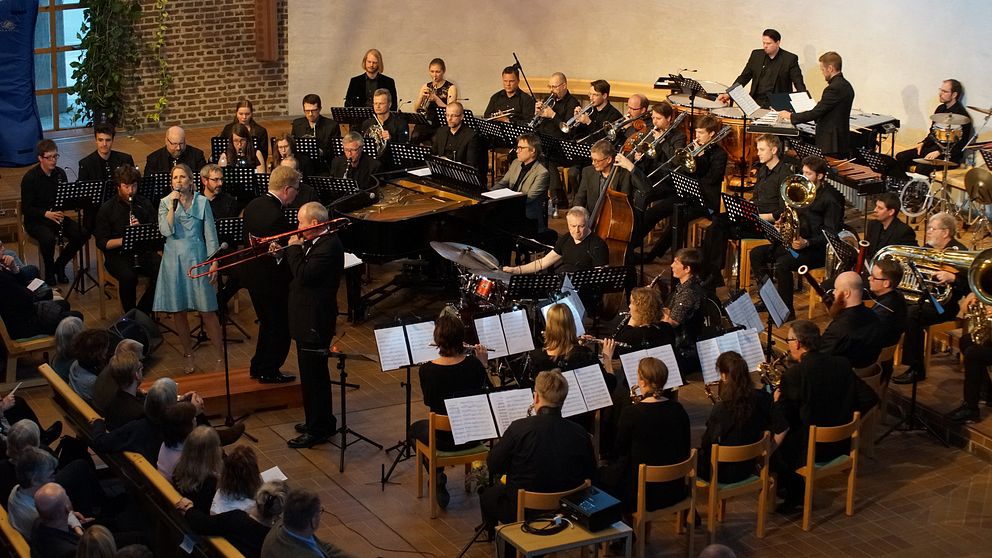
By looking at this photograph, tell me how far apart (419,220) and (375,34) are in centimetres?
789

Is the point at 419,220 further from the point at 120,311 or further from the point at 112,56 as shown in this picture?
the point at 112,56

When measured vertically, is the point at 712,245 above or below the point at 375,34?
below

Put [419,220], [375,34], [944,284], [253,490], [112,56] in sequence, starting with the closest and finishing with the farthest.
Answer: [253,490] < [944,284] < [419,220] < [112,56] < [375,34]

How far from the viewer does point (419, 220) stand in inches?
431

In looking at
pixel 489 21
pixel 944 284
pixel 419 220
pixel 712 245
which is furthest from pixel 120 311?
pixel 489 21

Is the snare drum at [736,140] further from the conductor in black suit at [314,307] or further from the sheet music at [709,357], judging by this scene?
the conductor in black suit at [314,307]

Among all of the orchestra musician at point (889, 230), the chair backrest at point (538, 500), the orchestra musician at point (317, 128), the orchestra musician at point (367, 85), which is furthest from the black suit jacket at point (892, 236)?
the orchestra musician at point (367, 85)

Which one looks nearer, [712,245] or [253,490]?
[253,490]

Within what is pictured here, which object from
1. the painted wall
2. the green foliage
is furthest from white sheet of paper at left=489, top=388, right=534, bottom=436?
the green foliage

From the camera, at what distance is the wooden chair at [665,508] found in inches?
288

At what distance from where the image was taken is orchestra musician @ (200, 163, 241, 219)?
10.7 meters

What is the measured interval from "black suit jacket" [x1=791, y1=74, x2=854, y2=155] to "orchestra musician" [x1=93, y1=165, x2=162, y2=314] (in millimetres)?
6683

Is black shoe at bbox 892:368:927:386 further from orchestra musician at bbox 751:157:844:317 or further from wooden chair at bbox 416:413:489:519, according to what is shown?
wooden chair at bbox 416:413:489:519

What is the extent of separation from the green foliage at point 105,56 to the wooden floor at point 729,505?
6.71 meters
